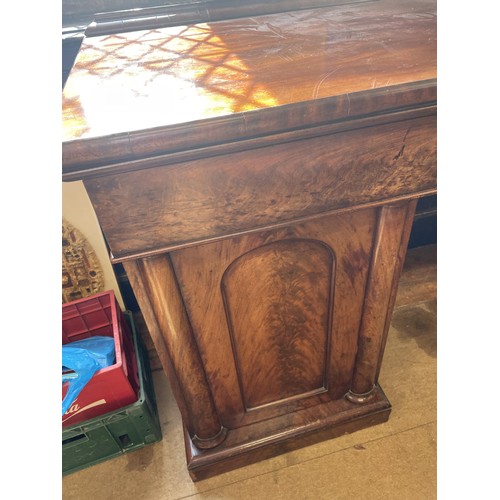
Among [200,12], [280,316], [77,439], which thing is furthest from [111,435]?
[200,12]

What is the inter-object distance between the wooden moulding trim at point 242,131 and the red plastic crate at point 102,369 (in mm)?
680

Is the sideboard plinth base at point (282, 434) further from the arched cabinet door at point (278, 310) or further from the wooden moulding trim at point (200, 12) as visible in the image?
the wooden moulding trim at point (200, 12)

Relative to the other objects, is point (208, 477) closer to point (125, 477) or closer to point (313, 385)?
point (125, 477)

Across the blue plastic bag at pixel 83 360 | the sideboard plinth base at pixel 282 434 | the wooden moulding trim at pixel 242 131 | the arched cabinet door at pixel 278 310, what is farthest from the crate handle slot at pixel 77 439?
the wooden moulding trim at pixel 242 131

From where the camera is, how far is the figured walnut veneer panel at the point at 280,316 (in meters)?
0.81

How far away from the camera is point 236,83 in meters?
0.66

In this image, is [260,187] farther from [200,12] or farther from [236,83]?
[200,12]

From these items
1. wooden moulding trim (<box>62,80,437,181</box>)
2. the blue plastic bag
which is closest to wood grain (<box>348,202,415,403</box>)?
wooden moulding trim (<box>62,80,437,181</box>)

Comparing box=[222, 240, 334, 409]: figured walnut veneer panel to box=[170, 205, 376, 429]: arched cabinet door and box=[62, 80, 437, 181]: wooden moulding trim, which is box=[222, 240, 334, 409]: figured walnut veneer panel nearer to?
box=[170, 205, 376, 429]: arched cabinet door

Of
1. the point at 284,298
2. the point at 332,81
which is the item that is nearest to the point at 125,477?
the point at 284,298

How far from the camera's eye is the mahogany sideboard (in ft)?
1.90

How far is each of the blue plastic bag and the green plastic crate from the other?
5.0 inches

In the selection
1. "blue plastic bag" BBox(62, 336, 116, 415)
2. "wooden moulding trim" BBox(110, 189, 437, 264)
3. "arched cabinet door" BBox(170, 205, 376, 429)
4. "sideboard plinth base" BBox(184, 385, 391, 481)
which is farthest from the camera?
"sideboard plinth base" BBox(184, 385, 391, 481)

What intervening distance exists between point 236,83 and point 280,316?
512 millimetres
